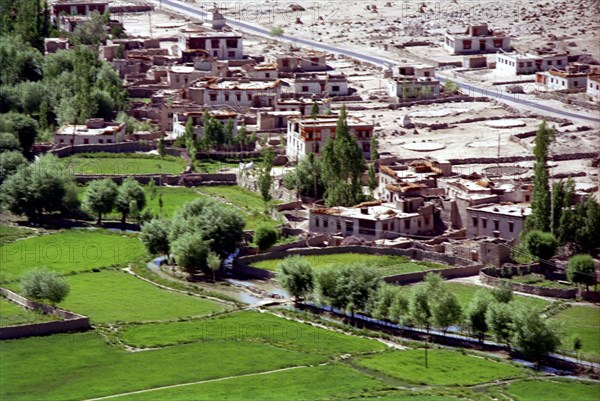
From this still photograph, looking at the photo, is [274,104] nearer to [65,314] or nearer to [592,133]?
[592,133]

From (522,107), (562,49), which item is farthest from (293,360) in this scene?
(562,49)

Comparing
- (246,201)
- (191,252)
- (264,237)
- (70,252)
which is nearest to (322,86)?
(246,201)

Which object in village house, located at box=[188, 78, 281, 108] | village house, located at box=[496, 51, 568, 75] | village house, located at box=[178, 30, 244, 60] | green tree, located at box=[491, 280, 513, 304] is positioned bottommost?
green tree, located at box=[491, 280, 513, 304]

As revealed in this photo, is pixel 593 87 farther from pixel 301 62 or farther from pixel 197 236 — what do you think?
pixel 197 236

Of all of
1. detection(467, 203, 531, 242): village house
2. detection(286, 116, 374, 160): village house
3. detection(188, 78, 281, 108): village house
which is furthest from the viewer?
detection(188, 78, 281, 108): village house

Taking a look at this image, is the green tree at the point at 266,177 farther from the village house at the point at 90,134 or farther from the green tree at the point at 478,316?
the green tree at the point at 478,316

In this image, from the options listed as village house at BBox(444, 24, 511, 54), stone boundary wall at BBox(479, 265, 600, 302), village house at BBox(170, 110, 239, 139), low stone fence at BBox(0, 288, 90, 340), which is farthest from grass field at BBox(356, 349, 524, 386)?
village house at BBox(444, 24, 511, 54)

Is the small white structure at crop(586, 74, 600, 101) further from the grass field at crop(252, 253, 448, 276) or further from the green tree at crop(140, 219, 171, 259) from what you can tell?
the green tree at crop(140, 219, 171, 259)

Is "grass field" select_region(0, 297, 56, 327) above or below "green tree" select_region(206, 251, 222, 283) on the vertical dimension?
below
